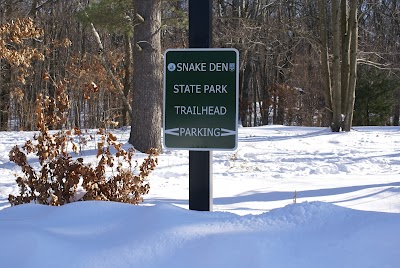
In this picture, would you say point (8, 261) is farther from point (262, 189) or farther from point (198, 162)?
point (262, 189)

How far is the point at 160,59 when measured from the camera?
33.0 ft

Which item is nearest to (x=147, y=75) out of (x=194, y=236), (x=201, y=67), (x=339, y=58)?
(x=201, y=67)

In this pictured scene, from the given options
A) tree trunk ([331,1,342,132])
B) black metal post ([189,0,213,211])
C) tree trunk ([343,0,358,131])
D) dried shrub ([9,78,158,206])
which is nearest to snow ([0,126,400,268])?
black metal post ([189,0,213,211])

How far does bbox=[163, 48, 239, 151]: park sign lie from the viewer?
3344mm

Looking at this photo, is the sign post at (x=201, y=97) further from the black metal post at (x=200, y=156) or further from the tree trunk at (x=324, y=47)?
the tree trunk at (x=324, y=47)

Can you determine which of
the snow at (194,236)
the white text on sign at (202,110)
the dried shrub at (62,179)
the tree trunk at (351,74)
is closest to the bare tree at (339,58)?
the tree trunk at (351,74)

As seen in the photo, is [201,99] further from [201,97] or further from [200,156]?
[200,156]

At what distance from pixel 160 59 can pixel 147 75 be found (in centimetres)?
52

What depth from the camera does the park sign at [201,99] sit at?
3.34m

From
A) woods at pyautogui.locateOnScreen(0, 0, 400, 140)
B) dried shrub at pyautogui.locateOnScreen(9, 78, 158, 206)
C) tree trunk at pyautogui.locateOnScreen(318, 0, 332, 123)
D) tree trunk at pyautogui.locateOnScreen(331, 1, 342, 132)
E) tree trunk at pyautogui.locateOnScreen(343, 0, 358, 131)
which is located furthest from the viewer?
tree trunk at pyautogui.locateOnScreen(318, 0, 332, 123)

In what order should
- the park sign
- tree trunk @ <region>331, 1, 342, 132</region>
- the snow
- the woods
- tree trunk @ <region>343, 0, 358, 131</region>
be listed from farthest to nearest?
tree trunk @ <region>343, 0, 358, 131</region> < tree trunk @ <region>331, 1, 342, 132</region> < the woods < the park sign < the snow

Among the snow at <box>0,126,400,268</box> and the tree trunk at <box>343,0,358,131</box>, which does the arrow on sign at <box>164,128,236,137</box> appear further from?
the tree trunk at <box>343,0,358,131</box>

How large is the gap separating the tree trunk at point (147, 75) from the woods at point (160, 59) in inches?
0.8

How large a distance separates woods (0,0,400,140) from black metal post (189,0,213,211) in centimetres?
217
